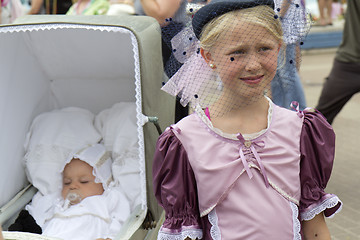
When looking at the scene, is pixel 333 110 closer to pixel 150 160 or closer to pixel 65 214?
pixel 150 160

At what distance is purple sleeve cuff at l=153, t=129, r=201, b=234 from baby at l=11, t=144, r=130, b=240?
1.44m

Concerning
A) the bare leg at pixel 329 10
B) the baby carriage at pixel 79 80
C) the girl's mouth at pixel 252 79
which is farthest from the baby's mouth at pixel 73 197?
the bare leg at pixel 329 10

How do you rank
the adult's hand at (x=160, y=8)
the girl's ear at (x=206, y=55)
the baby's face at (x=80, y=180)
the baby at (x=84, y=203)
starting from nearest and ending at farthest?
the girl's ear at (x=206, y=55)
the baby at (x=84, y=203)
the adult's hand at (x=160, y=8)
the baby's face at (x=80, y=180)

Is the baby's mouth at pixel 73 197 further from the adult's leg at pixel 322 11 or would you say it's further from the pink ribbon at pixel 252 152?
the adult's leg at pixel 322 11

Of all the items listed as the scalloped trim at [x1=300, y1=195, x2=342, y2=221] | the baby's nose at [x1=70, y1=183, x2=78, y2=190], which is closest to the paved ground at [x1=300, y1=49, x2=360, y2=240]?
the baby's nose at [x1=70, y1=183, x2=78, y2=190]

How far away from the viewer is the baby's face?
377 centimetres

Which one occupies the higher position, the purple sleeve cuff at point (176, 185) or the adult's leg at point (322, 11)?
the purple sleeve cuff at point (176, 185)

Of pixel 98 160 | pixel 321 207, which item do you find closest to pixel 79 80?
pixel 98 160

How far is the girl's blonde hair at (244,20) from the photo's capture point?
1.88 m

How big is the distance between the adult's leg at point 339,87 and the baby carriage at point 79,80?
1.52m

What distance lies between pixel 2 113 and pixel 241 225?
7.32 ft

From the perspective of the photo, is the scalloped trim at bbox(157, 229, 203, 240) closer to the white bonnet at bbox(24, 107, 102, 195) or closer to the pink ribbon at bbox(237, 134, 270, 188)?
the pink ribbon at bbox(237, 134, 270, 188)

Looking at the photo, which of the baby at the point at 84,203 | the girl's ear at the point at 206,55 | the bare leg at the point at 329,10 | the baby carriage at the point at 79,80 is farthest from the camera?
the bare leg at the point at 329,10

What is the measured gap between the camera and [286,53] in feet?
7.18
